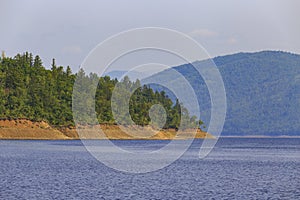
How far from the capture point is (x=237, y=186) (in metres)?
76.2

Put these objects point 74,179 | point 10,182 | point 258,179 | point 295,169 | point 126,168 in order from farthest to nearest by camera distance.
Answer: point 295,169 < point 126,168 < point 258,179 < point 74,179 < point 10,182

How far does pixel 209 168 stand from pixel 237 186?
28.0 metres

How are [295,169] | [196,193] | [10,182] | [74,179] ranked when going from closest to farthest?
[196,193] < [10,182] < [74,179] < [295,169]

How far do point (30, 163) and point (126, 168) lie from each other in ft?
55.2

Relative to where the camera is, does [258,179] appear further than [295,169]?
No

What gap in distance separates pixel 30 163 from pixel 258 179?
38.8 m

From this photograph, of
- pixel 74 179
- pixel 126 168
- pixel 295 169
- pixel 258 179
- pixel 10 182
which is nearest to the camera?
pixel 10 182

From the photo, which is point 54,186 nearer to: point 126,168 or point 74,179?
point 74,179

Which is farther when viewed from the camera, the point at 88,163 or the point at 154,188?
the point at 88,163

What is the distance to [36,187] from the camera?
6931 centimetres

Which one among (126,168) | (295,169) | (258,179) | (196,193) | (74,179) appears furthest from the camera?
(295,169)

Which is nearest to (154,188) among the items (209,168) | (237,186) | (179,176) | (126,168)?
(237,186)

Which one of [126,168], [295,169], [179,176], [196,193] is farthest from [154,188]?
[295,169]

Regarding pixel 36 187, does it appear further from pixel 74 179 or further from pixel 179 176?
pixel 179 176
